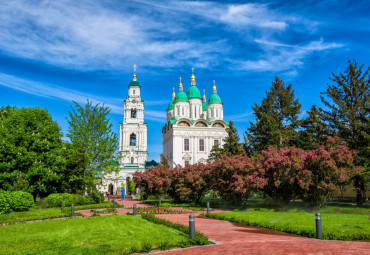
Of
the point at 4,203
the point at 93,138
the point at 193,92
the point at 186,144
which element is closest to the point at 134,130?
the point at 186,144

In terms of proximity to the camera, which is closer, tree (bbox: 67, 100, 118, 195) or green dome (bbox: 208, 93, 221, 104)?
tree (bbox: 67, 100, 118, 195)

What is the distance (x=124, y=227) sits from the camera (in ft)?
38.7

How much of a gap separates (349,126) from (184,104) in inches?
1539

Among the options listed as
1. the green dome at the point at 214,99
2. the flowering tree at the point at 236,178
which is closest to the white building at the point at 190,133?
the green dome at the point at 214,99

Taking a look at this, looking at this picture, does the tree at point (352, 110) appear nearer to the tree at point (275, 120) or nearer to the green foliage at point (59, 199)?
the tree at point (275, 120)

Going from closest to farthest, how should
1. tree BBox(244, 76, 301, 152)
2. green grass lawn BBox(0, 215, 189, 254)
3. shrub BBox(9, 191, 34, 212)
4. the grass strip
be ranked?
green grass lawn BBox(0, 215, 189, 254) < the grass strip < shrub BBox(9, 191, 34, 212) < tree BBox(244, 76, 301, 152)

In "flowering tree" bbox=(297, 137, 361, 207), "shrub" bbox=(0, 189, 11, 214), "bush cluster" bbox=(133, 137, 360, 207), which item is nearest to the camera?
"shrub" bbox=(0, 189, 11, 214)

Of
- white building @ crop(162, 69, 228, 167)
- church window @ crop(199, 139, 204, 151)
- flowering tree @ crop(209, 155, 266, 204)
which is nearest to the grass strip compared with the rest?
flowering tree @ crop(209, 155, 266, 204)

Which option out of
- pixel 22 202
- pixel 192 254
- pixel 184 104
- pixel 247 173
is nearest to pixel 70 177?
pixel 22 202

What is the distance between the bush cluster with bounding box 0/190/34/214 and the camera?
60.0 ft

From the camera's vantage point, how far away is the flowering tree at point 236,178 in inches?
821

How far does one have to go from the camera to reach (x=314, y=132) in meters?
28.8

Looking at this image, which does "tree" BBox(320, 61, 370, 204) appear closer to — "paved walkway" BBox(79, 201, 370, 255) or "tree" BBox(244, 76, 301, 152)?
"tree" BBox(244, 76, 301, 152)

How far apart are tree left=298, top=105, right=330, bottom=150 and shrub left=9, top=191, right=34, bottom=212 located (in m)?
22.9
